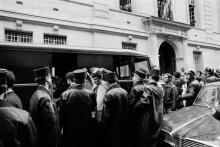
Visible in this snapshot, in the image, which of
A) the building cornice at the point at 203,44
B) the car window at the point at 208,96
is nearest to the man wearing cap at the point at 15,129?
the car window at the point at 208,96

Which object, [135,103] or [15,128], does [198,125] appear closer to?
Result: [135,103]

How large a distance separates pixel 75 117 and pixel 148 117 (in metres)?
1.25

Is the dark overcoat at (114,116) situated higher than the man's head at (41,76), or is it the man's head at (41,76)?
the man's head at (41,76)

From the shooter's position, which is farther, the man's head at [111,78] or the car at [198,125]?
the man's head at [111,78]

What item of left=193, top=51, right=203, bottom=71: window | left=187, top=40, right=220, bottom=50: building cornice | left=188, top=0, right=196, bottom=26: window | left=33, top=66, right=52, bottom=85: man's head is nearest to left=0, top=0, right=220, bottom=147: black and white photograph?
left=33, top=66, right=52, bottom=85: man's head

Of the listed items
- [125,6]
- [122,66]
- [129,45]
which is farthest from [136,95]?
[125,6]

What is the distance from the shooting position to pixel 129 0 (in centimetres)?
1512

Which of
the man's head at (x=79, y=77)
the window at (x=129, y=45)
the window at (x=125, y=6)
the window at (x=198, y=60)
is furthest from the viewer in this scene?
the window at (x=198, y=60)

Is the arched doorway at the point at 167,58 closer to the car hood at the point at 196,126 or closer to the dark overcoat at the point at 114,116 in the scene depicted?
the car hood at the point at 196,126

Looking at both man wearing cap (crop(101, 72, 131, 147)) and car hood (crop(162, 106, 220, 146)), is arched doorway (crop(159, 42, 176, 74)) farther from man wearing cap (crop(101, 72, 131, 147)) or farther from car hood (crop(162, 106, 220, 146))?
man wearing cap (crop(101, 72, 131, 147))

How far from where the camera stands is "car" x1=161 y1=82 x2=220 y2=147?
323 centimetres

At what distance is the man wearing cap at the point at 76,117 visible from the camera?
423 cm

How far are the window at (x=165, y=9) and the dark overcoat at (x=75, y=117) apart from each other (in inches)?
533

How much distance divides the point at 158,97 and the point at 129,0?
1167 centimetres
